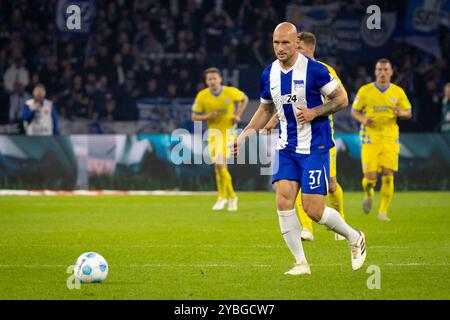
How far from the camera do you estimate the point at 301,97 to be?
9305mm

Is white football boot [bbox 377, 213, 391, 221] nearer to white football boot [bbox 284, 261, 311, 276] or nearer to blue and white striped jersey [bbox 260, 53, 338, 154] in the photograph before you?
blue and white striped jersey [bbox 260, 53, 338, 154]

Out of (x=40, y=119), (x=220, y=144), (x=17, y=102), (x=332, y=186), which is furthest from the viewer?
(x=17, y=102)

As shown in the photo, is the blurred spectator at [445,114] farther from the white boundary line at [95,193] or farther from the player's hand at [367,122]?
the player's hand at [367,122]

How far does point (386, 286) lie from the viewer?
8508 mm

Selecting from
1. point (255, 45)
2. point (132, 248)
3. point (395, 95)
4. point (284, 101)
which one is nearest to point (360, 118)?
point (395, 95)

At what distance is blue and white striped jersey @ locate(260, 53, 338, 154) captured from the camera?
365 inches

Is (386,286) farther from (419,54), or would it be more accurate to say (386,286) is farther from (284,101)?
(419,54)

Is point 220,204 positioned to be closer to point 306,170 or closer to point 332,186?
point 332,186

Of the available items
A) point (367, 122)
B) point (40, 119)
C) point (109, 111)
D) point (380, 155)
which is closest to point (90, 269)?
point (367, 122)

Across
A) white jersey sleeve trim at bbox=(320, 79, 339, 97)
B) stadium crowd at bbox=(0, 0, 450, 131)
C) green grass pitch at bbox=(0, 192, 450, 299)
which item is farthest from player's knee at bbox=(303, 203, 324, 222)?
stadium crowd at bbox=(0, 0, 450, 131)

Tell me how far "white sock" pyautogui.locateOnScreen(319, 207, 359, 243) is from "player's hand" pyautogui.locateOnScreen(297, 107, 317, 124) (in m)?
0.88

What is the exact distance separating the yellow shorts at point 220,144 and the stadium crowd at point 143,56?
6.60 m

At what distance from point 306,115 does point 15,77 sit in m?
18.0

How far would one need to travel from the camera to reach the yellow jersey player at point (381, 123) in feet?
52.7
